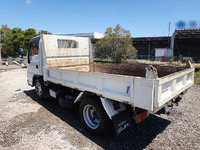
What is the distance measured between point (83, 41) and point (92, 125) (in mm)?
3478

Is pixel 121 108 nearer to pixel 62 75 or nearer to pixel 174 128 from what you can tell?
pixel 174 128

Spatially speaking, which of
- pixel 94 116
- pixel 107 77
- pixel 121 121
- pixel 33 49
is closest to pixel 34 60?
pixel 33 49

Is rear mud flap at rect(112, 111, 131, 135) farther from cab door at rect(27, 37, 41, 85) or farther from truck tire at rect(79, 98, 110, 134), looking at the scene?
cab door at rect(27, 37, 41, 85)

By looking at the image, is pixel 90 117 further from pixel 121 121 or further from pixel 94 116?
pixel 121 121

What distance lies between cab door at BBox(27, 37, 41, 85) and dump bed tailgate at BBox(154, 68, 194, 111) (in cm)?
423

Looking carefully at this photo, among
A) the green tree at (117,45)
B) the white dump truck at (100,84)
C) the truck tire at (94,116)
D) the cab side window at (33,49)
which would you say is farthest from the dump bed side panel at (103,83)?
the green tree at (117,45)

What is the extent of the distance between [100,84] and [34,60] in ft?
12.0

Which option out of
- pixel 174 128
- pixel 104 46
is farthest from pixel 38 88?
pixel 104 46

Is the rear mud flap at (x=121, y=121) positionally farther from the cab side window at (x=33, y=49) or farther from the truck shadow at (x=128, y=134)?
the cab side window at (x=33, y=49)

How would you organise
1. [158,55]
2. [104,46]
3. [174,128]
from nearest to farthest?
[174,128], [104,46], [158,55]

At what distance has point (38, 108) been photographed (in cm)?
514

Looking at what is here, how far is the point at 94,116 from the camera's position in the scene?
3.60m

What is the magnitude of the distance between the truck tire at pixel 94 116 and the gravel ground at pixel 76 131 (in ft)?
0.65

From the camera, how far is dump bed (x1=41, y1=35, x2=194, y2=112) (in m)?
2.38
